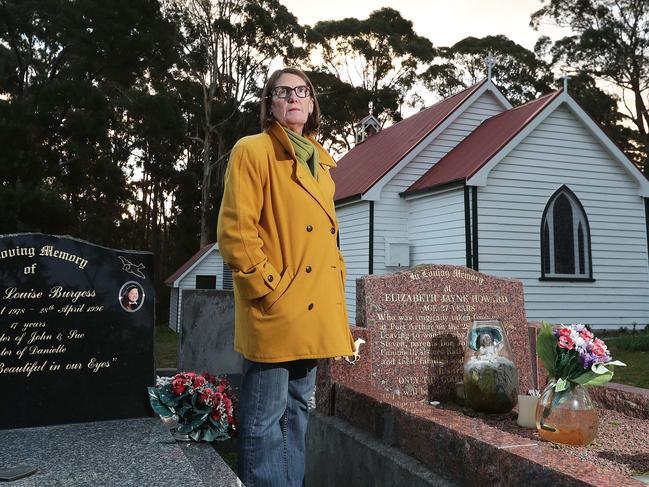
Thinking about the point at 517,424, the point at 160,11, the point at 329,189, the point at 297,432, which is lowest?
the point at 517,424

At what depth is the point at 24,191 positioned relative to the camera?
16406 mm

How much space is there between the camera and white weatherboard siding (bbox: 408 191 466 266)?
13.3m

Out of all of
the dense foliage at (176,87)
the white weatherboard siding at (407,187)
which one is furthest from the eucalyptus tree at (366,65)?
the white weatherboard siding at (407,187)

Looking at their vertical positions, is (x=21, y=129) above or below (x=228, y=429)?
above

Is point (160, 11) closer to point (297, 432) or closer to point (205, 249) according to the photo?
point (205, 249)

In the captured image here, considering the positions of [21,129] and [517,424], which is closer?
[517,424]

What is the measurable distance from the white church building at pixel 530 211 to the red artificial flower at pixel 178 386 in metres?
10.1

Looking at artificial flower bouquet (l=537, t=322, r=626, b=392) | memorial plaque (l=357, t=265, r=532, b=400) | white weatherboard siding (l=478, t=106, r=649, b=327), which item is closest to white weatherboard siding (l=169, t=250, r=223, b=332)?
white weatherboard siding (l=478, t=106, r=649, b=327)

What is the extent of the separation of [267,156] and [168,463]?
1467 mm

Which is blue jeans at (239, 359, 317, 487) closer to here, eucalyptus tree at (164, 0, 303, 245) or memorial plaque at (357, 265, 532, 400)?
memorial plaque at (357, 265, 532, 400)

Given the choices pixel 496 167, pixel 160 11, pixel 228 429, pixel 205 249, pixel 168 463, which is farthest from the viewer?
pixel 160 11

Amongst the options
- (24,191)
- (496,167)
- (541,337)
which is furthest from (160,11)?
(541,337)

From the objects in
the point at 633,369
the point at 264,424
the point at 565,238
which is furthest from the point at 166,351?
the point at 264,424

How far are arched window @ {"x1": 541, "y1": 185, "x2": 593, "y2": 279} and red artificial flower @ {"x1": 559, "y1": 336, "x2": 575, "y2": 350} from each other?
10483mm
